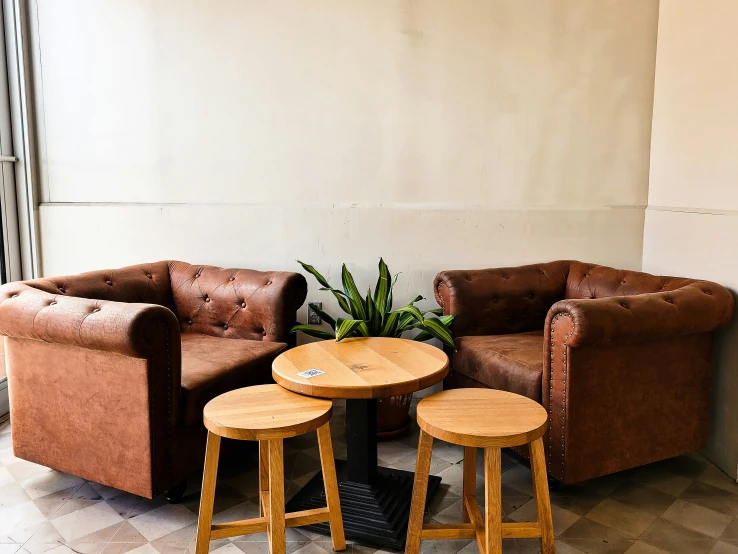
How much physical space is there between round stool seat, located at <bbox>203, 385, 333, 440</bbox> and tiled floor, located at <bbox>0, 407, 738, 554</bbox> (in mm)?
494

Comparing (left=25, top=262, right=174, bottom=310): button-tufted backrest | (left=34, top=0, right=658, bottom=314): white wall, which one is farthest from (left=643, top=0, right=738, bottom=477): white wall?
(left=25, top=262, right=174, bottom=310): button-tufted backrest

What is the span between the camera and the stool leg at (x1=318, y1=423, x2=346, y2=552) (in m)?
1.90

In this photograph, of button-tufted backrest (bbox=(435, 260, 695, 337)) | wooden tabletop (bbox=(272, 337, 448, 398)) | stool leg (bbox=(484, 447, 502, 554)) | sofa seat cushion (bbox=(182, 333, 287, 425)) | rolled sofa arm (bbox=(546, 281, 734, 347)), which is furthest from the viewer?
button-tufted backrest (bbox=(435, 260, 695, 337))

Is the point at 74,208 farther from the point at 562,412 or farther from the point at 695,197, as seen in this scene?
the point at 695,197

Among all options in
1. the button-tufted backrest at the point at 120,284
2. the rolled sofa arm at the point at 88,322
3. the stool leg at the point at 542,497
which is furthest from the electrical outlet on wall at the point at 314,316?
the stool leg at the point at 542,497

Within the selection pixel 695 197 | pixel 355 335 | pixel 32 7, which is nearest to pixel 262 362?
pixel 355 335

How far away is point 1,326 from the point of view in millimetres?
2225

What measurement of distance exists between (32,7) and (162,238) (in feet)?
4.76

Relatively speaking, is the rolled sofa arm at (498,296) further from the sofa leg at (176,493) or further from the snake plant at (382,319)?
the sofa leg at (176,493)

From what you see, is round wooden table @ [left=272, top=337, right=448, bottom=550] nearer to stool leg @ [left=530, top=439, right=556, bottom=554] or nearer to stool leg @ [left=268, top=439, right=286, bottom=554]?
stool leg @ [left=268, top=439, right=286, bottom=554]

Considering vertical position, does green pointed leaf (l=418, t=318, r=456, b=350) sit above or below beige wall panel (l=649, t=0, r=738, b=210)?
below

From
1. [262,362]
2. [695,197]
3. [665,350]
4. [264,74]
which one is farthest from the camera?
[264,74]

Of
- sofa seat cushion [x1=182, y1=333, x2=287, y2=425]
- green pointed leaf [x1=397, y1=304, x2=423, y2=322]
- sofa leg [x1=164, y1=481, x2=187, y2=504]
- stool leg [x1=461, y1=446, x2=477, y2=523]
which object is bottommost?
sofa leg [x1=164, y1=481, x2=187, y2=504]

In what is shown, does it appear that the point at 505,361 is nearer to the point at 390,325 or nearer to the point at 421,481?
the point at 390,325
